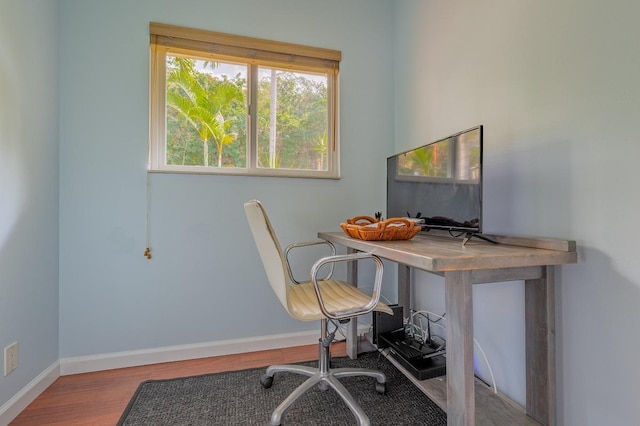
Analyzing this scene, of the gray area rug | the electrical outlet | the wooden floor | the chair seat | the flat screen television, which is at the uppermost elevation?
the flat screen television

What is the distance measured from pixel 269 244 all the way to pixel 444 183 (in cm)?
87

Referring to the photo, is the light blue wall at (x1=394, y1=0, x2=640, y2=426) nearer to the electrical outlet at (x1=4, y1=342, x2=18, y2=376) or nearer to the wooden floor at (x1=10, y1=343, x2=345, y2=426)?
the wooden floor at (x1=10, y1=343, x2=345, y2=426)

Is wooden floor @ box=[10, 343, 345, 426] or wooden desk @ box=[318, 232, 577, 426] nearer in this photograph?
wooden desk @ box=[318, 232, 577, 426]

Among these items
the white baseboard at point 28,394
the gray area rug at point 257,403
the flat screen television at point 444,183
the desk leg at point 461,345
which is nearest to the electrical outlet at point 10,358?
the white baseboard at point 28,394

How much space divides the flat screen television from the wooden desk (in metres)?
0.19

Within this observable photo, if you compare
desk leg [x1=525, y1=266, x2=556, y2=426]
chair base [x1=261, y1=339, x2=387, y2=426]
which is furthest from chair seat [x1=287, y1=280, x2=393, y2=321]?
desk leg [x1=525, y1=266, x2=556, y2=426]

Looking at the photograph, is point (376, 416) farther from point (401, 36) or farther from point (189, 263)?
point (401, 36)

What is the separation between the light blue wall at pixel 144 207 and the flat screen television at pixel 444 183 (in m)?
0.62

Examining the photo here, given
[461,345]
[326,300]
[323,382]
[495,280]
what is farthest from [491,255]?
[323,382]

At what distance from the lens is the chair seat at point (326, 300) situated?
1.28m

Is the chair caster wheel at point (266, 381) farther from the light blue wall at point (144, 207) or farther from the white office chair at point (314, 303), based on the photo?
the light blue wall at point (144, 207)

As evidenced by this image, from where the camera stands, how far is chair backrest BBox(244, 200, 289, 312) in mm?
1222

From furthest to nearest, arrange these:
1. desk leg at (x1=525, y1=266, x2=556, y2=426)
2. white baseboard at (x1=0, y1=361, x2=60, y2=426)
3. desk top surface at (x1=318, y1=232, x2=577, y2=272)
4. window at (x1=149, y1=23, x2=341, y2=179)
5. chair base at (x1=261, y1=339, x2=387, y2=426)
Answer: window at (x1=149, y1=23, x2=341, y2=179), white baseboard at (x1=0, y1=361, x2=60, y2=426), chair base at (x1=261, y1=339, x2=387, y2=426), desk leg at (x1=525, y1=266, x2=556, y2=426), desk top surface at (x1=318, y1=232, x2=577, y2=272)

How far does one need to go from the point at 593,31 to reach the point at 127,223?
2.47m
